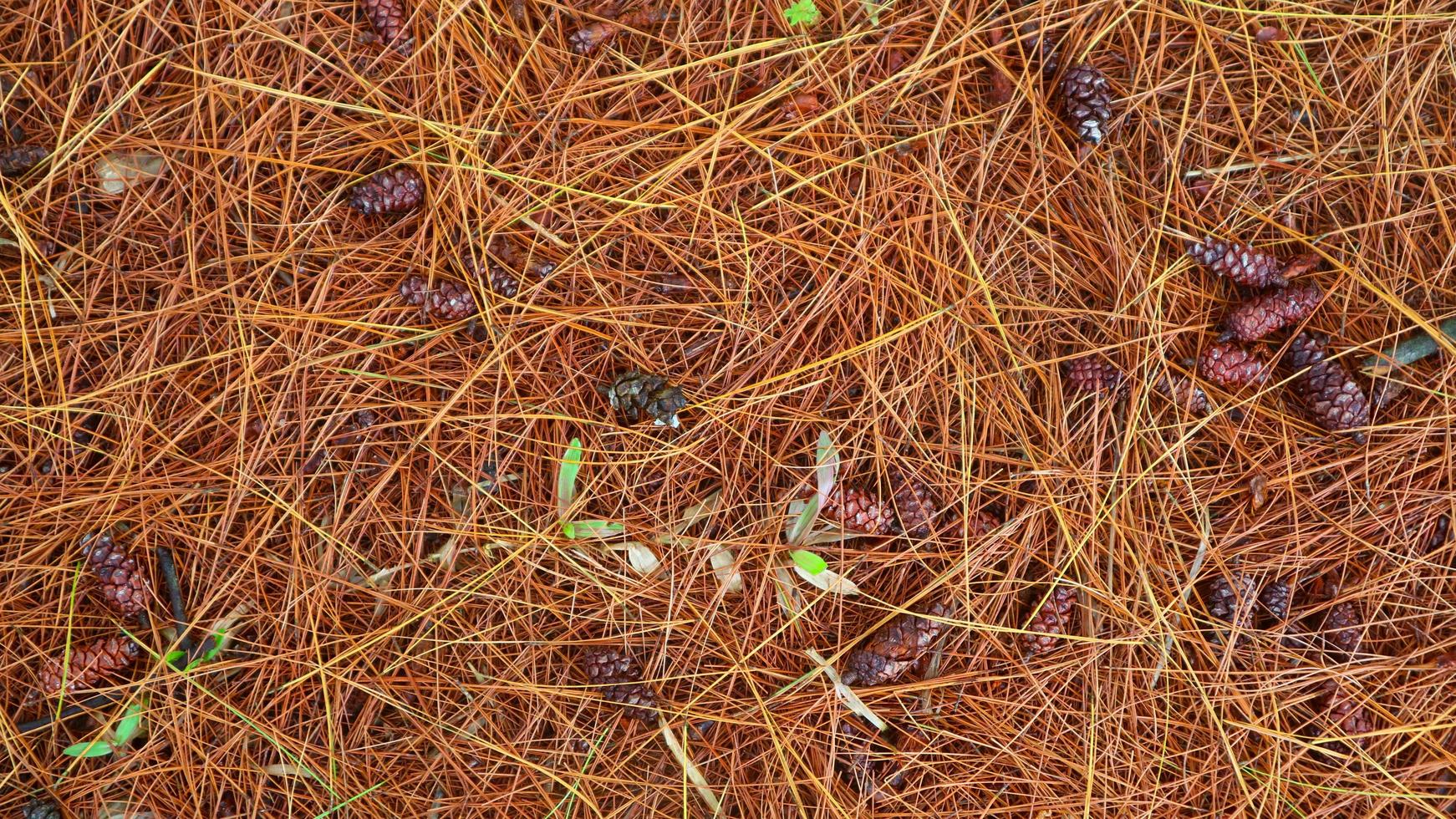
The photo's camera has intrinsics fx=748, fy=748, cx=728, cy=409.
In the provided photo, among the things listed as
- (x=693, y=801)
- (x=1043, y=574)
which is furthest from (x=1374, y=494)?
(x=693, y=801)

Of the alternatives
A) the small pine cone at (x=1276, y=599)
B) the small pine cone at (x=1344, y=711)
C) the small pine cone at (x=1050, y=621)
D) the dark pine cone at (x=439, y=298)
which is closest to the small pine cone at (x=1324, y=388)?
the small pine cone at (x=1276, y=599)

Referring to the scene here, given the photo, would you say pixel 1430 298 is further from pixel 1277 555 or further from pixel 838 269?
pixel 838 269

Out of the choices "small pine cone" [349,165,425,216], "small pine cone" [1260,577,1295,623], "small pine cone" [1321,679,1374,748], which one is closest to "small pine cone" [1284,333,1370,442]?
→ "small pine cone" [1260,577,1295,623]

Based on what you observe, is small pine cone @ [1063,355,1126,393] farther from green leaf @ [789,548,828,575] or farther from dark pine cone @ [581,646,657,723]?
dark pine cone @ [581,646,657,723]

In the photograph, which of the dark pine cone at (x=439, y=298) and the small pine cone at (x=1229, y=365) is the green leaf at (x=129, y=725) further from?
the small pine cone at (x=1229, y=365)

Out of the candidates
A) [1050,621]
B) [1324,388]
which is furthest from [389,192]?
[1324,388]

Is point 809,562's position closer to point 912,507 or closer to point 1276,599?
point 912,507
